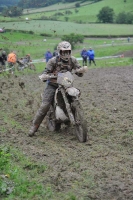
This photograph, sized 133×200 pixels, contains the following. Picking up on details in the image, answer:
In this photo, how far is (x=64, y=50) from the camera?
905 centimetres

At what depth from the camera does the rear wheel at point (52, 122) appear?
994 centimetres

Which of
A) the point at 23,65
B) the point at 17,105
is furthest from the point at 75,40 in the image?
the point at 17,105

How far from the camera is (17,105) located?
44.7 ft

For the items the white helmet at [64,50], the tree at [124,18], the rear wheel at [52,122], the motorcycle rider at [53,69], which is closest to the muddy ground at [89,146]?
the rear wheel at [52,122]

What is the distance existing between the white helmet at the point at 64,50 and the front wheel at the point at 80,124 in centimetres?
112

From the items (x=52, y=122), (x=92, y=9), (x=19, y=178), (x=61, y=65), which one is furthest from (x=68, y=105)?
(x=92, y=9)

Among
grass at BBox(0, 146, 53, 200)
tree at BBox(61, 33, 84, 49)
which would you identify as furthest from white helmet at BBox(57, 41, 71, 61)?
tree at BBox(61, 33, 84, 49)

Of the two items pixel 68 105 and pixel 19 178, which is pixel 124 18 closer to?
pixel 68 105

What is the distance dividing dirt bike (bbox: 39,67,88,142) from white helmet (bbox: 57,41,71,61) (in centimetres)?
35

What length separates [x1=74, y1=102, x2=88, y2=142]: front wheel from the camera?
8.57 metres

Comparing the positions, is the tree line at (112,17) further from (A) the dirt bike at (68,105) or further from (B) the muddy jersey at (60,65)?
(A) the dirt bike at (68,105)

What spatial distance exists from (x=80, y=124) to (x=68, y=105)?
1.57ft

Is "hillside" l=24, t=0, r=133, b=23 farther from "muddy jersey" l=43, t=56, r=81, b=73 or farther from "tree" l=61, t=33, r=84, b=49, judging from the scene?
"muddy jersey" l=43, t=56, r=81, b=73

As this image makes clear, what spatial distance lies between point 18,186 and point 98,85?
11952mm
